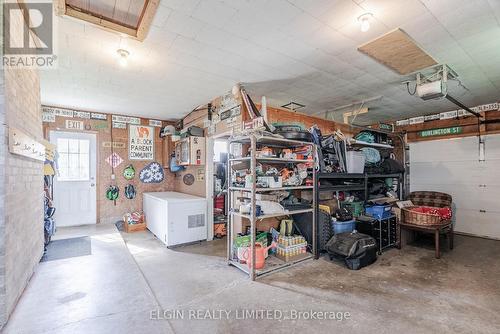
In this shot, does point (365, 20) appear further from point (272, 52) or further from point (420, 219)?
point (420, 219)

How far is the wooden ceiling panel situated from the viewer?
2478 millimetres

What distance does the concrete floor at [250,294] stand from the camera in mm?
1973

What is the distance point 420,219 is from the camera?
3900 mm

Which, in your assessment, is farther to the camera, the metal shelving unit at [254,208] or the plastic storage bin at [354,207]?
the plastic storage bin at [354,207]

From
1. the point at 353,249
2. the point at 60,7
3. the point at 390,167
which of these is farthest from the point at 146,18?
the point at 390,167

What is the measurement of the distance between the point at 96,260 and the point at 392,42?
15.2 feet

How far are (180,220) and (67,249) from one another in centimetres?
176

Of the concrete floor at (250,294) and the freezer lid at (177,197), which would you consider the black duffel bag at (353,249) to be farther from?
the freezer lid at (177,197)

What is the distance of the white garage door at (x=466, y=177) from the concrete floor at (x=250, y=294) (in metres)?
1.50

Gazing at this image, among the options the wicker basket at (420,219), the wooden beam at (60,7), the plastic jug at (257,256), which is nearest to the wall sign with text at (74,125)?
the wooden beam at (60,7)

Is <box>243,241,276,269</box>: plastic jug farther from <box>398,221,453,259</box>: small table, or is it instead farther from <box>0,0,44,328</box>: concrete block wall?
<box>398,221,453,259</box>: small table

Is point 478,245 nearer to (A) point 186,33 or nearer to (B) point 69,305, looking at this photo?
(A) point 186,33

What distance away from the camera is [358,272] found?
3.06 meters

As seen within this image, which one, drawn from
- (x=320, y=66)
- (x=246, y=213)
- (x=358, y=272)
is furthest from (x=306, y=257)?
(x=320, y=66)
